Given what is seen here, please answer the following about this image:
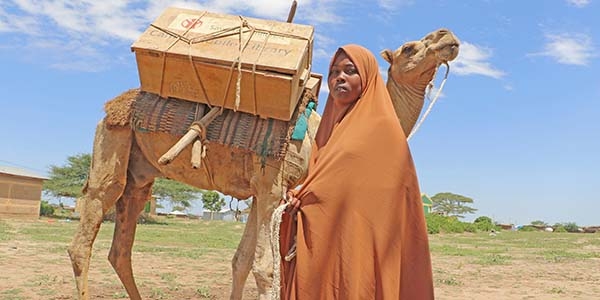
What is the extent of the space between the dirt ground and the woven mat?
115 inches

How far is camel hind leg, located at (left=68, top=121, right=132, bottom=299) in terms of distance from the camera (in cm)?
589

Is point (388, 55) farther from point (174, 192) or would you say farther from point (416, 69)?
point (174, 192)

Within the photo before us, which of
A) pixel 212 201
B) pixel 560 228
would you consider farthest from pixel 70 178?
pixel 560 228

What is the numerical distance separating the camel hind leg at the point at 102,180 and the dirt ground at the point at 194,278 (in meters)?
1.62

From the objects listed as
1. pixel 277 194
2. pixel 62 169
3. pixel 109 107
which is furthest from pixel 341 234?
pixel 62 169

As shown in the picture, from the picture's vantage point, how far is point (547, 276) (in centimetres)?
1177

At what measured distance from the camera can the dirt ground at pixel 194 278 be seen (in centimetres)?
776

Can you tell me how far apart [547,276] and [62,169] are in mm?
41423

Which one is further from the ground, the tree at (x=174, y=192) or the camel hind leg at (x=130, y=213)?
the tree at (x=174, y=192)

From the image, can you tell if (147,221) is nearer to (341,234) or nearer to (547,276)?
(547,276)

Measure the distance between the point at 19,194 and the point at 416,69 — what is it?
32.7 metres

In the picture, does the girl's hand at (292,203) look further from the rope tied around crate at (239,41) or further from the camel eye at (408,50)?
the rope tied around crate at (239,41)

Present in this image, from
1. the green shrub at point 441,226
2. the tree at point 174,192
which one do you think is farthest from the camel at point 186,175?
the tree at point 174,192

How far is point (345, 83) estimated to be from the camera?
9.73 ft
